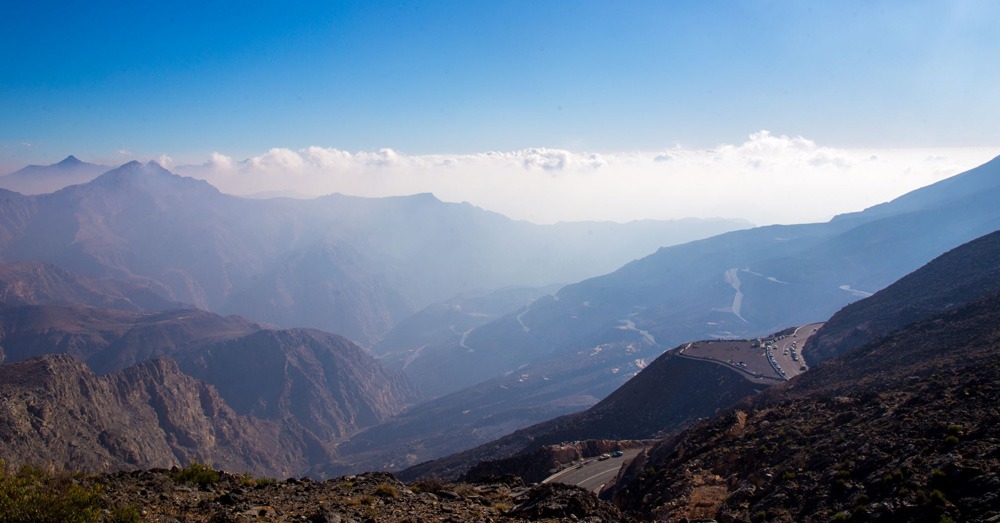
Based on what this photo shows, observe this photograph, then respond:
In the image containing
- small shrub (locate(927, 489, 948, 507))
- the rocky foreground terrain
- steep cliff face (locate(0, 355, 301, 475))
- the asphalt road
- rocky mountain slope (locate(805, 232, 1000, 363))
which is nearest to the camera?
the rocky foreground terrain

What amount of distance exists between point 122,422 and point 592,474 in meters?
102

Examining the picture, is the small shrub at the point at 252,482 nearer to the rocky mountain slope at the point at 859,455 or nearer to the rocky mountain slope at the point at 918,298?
the rocky mountain slope at the point at 859,455

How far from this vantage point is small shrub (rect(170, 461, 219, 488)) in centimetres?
1717

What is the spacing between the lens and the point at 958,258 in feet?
259

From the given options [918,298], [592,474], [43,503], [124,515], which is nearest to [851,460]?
[592,474]

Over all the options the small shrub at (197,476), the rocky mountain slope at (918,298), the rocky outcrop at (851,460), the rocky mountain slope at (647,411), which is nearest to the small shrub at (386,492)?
the small shrub at (197,476)

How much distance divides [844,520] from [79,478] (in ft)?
74.1

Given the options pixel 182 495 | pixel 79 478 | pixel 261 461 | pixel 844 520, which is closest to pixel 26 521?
pixel 182 495

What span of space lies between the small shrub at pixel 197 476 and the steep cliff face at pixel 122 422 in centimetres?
2199

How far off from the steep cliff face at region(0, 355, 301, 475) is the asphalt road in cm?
3134

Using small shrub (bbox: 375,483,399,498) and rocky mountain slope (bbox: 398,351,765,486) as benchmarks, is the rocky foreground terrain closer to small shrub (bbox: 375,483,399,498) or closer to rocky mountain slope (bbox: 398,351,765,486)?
small shrub (bbox: 375,483,399,498)

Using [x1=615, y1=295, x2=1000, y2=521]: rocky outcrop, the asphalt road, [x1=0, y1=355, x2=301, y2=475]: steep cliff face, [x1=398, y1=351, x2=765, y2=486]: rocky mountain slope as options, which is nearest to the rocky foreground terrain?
[x1=615, y1=295, x2=1000, y2=521]: rocky outcrop

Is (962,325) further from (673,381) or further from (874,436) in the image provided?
(874,436)

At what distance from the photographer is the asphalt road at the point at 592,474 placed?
35.9 meters
